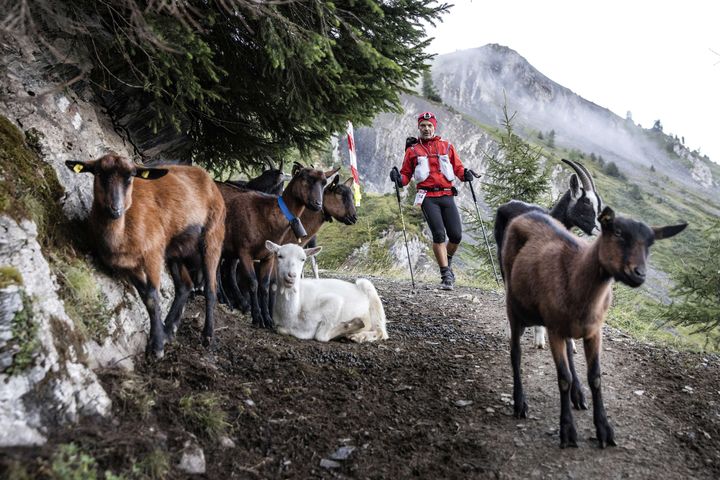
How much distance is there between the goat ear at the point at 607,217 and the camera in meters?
4.02

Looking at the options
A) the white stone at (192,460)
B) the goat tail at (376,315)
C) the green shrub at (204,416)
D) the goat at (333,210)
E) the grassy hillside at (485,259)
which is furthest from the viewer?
the grassy hillside at (485,259)

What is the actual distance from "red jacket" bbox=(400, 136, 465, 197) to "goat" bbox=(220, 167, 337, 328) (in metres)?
2.86

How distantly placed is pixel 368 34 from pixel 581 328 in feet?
13.2

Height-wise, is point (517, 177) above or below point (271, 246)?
above

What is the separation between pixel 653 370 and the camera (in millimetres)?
6426

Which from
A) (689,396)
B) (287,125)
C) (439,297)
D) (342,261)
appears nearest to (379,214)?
(342,261)

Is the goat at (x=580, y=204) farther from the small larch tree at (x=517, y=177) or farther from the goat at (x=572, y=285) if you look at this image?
the small larch tree at (x=517, y=177)

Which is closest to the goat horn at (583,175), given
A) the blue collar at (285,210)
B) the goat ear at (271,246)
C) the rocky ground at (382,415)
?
the rocky ground at (382,415)

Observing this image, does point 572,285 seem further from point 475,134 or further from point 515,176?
point 475,134

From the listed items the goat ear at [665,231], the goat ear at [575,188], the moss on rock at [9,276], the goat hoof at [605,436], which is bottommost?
the goat hoof at [605,436]

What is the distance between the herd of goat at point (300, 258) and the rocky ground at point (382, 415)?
13.5 inches

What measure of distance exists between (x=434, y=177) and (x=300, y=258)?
422cm

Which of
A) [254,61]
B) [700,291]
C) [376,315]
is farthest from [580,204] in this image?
[700,291]

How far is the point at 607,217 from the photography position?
13.3 feet
